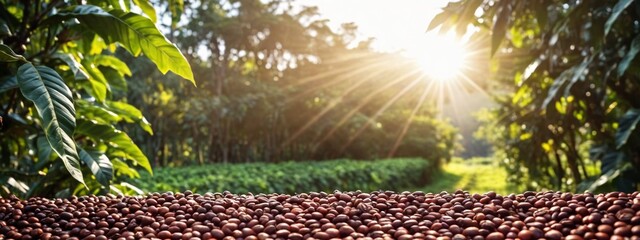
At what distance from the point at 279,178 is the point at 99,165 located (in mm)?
6297

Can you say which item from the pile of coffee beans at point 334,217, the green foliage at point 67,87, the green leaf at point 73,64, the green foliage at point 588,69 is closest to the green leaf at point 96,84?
the green foliage at point 67,87

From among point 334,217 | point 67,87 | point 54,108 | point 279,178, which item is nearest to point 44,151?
point 67,87

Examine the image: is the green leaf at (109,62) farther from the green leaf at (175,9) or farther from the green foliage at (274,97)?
the green foliage at (274,97)

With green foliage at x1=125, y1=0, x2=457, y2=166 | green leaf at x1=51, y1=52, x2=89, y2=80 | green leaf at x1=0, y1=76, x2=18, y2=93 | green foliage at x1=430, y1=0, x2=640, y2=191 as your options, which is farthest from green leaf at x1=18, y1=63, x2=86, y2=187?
green foliage at x1=125, y1=0, x2=457, y2=166

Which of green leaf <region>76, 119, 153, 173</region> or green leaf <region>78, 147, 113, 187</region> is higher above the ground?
green leaf <region>76, 119, 153, 173</region>

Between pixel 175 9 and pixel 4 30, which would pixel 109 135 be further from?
pixel 175 9

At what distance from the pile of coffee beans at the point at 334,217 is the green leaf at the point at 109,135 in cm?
57

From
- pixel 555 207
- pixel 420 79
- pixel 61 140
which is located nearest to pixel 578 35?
pixel 555 207

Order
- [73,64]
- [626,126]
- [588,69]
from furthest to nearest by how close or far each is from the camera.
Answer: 1. [588,69]
2. [626,126]
3. [73,64]

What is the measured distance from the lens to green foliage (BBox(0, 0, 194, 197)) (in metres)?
2.01

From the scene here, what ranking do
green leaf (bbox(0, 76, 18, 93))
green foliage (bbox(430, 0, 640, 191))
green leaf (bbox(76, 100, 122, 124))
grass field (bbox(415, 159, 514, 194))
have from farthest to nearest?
1. grass field (bbox(415, 159, 514, 194))
2. green foliage (bbox(430, 0, 640, 191))
3. green leaf (bbox(76, 100, 122, 124))
4. green leaf (bbox(0, 76, 18, 93))

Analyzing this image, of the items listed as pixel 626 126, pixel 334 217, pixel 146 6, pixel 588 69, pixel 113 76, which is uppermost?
pixel 588 69

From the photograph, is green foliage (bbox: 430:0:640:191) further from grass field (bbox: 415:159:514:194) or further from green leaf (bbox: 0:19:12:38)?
grass field (bbox: 415:159:514:194)

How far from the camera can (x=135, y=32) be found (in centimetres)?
253
